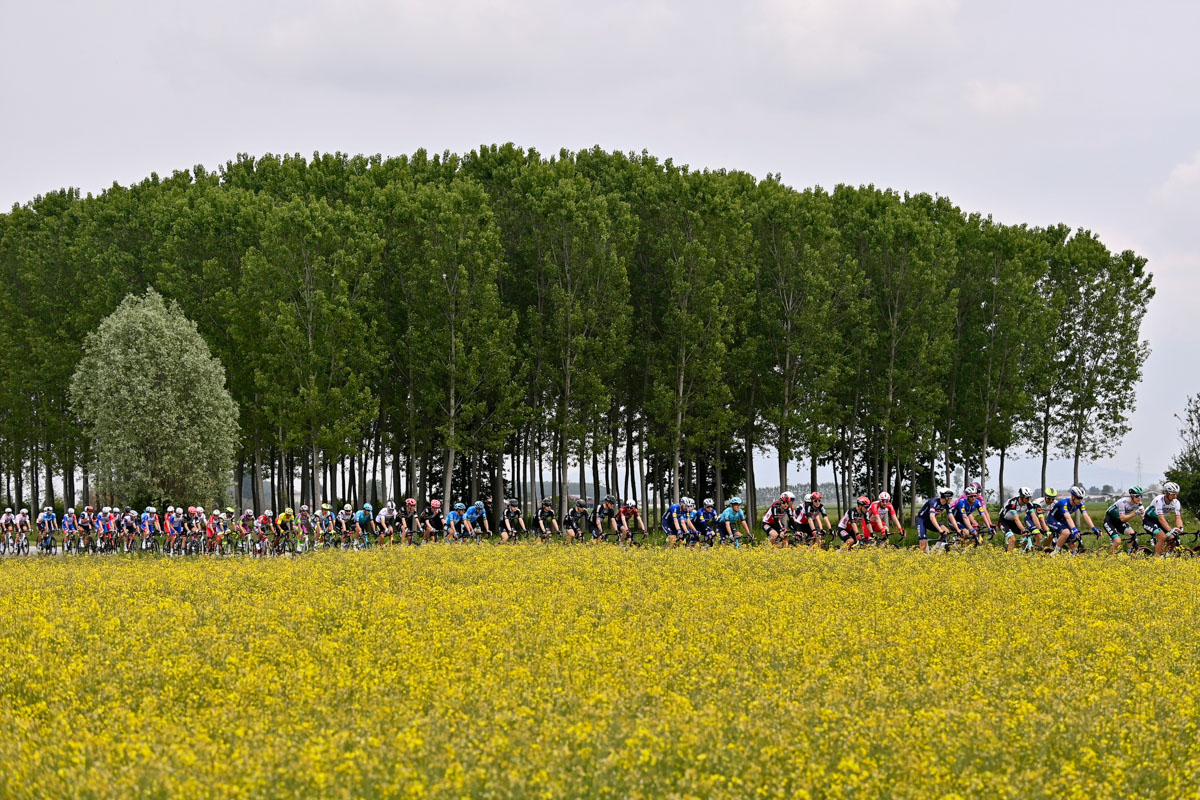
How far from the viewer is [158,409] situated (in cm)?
5612

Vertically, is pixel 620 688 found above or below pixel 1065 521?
below

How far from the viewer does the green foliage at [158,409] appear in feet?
183

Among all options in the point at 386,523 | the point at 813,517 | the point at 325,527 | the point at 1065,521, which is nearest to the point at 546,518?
the point at 386,523

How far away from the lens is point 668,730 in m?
11.6

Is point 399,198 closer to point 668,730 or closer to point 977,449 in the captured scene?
point 977,449

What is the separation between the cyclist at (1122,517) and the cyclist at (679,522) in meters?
13.1

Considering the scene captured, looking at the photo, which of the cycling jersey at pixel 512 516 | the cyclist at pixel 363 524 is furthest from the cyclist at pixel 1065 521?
the cyclist at pixel 363 524

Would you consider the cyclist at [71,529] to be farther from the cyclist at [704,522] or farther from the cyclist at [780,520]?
the cyclist at [780,520]

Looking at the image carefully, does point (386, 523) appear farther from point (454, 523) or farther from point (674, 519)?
point (674, 519)

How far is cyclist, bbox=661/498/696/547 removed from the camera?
38031 mm

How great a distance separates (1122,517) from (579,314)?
30.9 m

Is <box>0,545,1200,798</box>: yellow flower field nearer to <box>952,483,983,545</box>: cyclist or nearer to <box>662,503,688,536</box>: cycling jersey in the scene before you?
<box>952,483,983,545</box>: cyclist

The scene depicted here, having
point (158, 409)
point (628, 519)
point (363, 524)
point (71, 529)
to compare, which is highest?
point (158, 409)

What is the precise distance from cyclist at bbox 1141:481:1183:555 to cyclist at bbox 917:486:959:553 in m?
4.61
